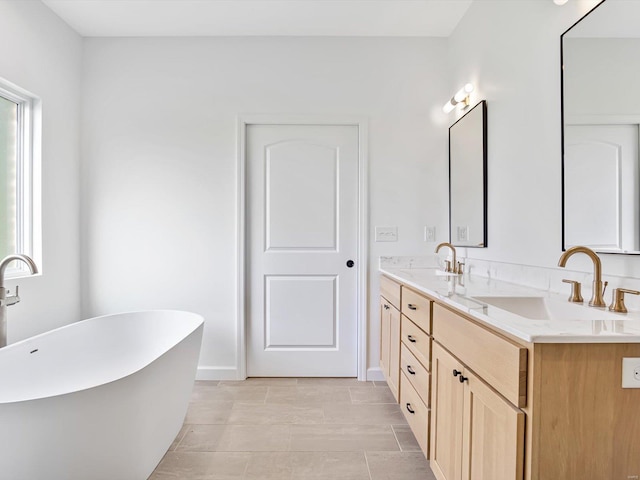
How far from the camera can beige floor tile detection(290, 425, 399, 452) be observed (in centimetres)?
196

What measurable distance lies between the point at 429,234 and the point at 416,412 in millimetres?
1416

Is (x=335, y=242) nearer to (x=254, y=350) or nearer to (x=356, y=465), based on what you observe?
(x=254, y=350)

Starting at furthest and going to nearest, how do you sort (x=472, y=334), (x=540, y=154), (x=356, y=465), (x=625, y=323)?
(x=356, y=465), (x=540, y=154), (x=472, y=334), (x=625, y=323)

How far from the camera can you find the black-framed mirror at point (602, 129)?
1.21 meters

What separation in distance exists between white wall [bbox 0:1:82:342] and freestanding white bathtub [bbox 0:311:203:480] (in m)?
0.39

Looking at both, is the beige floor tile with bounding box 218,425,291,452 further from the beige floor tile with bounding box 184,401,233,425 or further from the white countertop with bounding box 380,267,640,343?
the white countertop with bounding box 380,267,640,343

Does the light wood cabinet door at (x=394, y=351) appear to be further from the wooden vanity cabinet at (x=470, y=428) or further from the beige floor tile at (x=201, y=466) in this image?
the beige floor tile at (x=201, y=466)

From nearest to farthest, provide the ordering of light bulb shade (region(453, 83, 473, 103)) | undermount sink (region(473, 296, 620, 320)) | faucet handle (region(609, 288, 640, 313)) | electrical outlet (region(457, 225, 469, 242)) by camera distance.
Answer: faucet handle (region(609, 288, 640, 313))
undermount sink (region(473, 296, 620, 320))
light bulb shade (region(453, 83, 473, 103))
electrical outlet (region(457, 225, 469, 242))

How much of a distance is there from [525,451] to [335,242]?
2.07m

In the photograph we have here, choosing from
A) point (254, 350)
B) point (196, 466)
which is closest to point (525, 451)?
point (196, 466)

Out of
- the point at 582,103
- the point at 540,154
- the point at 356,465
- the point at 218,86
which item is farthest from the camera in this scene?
the point at 218,86

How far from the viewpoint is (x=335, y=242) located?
2.88 meters

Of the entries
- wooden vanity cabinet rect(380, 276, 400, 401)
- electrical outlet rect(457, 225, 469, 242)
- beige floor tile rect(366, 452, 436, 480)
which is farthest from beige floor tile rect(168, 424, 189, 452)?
electrical outlet rect(457, 225, 469, 242)

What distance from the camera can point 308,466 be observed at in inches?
71.3
